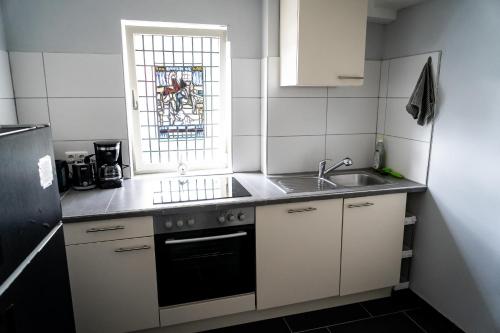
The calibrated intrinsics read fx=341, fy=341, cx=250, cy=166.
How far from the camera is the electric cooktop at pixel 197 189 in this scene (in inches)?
73.9

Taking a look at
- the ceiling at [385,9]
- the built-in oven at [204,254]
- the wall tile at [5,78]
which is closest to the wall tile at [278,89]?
the ceiling at [385,9]

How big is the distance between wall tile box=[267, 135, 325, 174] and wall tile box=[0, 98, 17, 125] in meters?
1.56

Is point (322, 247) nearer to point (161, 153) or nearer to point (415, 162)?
point (415, 162)

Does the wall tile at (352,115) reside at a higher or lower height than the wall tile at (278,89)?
lower

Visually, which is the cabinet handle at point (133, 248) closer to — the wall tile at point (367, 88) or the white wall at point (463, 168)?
the wall tile at point (367, 88)

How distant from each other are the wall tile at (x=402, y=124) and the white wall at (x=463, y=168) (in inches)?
3.8

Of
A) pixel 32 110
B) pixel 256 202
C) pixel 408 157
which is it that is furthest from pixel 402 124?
pixel 32 110

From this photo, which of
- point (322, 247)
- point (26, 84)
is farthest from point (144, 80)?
point (322, 247)

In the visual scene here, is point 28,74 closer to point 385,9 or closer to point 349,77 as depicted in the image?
point 349,77

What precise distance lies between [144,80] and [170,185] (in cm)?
74

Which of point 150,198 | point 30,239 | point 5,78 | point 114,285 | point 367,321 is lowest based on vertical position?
point 367,321

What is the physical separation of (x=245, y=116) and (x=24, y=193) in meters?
1.63

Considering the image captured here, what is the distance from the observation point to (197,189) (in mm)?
2055

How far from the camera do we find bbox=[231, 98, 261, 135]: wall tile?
7.76 ft
